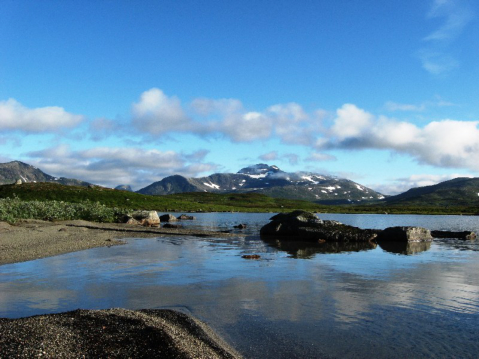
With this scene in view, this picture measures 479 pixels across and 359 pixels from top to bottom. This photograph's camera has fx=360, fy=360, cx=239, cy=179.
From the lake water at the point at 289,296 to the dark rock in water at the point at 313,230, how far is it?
44.1 ft

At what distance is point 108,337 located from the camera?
941cm

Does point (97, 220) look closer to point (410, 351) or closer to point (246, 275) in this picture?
point (246, 275)

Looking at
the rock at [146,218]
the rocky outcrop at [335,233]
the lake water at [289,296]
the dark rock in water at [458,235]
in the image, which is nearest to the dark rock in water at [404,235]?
the rocky outcrop at [335,233]

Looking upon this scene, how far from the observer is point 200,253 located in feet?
96.4

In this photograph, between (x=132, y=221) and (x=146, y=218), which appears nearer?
(x=132, y=221)

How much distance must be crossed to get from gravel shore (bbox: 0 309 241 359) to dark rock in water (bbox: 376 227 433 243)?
35772 mm

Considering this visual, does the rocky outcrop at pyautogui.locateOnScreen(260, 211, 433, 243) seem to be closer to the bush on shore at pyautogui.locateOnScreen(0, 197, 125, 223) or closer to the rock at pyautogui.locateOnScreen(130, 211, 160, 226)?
the rock at pyautogui.locateOnScreen(130, 211, 160, 226)

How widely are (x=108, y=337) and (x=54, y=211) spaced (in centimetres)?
5695

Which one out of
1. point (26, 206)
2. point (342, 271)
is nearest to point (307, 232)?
point (342, 271)

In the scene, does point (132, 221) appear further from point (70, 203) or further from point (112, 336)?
point (112, 336)

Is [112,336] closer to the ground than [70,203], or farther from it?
closer to the ground

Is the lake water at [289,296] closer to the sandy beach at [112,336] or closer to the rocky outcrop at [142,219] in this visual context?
the sandy beach at [112,336]

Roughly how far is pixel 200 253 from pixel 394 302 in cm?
1745

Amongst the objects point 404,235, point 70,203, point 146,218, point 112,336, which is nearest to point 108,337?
point 112,336
